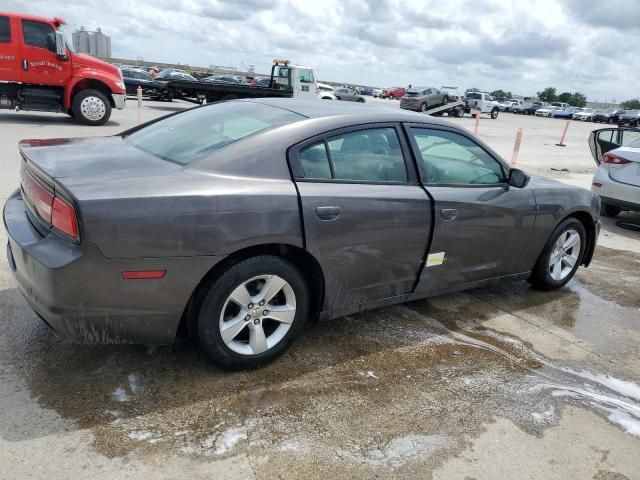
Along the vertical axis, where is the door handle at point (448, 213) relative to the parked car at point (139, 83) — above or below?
below

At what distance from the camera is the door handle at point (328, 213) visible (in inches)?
115

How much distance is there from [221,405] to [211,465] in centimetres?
43

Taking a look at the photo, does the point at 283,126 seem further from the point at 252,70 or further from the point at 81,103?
the point at 252,70

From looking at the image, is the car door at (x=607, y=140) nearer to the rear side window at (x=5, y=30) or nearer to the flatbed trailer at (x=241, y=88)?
the rear side window at (x=5, y=30)

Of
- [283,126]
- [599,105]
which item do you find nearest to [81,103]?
[283,126]

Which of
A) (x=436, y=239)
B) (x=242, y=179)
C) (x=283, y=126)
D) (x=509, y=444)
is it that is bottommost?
(x=509, y=444)

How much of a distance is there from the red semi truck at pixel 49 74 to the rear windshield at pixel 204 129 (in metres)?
10.2

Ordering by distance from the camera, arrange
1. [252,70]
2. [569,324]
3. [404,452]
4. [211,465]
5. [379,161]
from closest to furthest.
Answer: [211,465]
[404,452]
[379,161]
[569,324]
[252,70]

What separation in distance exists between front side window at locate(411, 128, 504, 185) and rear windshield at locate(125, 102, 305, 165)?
93cm

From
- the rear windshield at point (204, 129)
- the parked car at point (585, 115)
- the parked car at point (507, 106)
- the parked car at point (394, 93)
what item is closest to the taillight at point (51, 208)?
the rear windshield at point (204, 129)

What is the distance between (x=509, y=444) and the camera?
2627 millimetres

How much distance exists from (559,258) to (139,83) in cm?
2132

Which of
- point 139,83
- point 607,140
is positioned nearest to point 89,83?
point 139,83

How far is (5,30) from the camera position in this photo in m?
11.6
